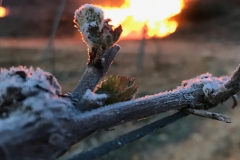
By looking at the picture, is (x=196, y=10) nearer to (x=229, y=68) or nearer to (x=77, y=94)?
(x=229, y=68)

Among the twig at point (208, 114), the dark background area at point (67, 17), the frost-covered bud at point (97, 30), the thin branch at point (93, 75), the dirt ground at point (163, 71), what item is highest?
the dark background area at point (67, 17)

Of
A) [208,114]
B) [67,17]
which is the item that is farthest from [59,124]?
[67,17]

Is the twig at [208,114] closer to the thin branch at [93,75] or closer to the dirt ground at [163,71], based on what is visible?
the thin branch at [93,75]

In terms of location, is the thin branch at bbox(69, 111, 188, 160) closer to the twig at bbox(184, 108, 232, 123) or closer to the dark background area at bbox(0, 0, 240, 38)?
the twig at bbox(184, 108, 232, 123)

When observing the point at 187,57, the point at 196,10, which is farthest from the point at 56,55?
the point at 196,10

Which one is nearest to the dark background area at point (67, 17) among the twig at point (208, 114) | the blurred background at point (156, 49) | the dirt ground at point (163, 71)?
the blurred background at point (156, 49)

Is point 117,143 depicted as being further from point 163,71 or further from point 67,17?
point 67,17
